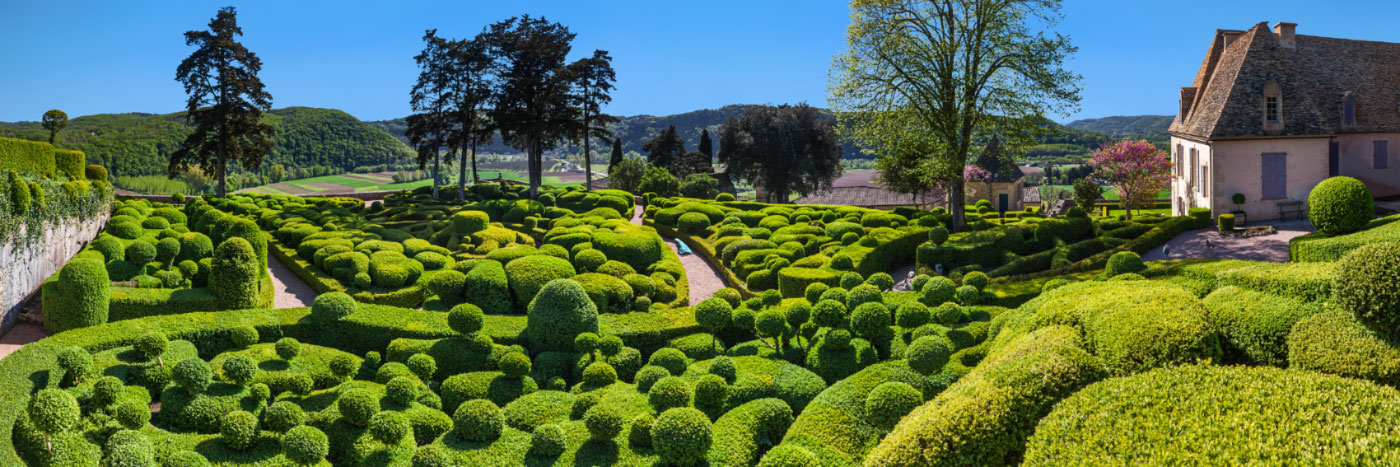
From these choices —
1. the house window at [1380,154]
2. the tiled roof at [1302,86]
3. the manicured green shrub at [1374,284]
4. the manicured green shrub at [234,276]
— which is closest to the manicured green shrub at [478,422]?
the manicured green shrub at [234,276]

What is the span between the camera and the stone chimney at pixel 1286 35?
104 ft

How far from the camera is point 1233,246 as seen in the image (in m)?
25.0

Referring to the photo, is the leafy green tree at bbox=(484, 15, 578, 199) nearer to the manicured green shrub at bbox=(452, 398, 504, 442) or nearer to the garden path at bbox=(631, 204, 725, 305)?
the garden path at bbox=(631, 204, 725, 305)

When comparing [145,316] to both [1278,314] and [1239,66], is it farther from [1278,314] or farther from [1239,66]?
[1239,66]

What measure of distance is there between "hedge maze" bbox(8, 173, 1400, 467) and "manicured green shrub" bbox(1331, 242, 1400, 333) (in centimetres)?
2

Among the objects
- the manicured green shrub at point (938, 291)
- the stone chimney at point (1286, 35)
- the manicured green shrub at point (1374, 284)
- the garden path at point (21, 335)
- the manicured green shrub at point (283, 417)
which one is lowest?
the manicured green shrub at point (283, 417)

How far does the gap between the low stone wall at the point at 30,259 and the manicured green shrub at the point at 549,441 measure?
16.4 metres

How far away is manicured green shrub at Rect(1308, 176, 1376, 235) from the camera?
1758 centimetres

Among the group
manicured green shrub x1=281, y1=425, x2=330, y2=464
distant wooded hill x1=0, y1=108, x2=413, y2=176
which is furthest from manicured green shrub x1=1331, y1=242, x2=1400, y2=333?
distant wooded hill x1=0, y1=108, x2=413, y2=176

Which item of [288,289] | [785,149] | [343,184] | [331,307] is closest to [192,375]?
Result: [331,307]

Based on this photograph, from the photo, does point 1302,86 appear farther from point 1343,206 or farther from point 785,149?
point 785,149

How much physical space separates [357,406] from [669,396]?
508cm

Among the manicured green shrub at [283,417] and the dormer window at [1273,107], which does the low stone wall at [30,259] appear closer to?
the manicured green shrub at [283,417]

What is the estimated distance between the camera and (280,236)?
3088 centimetres
